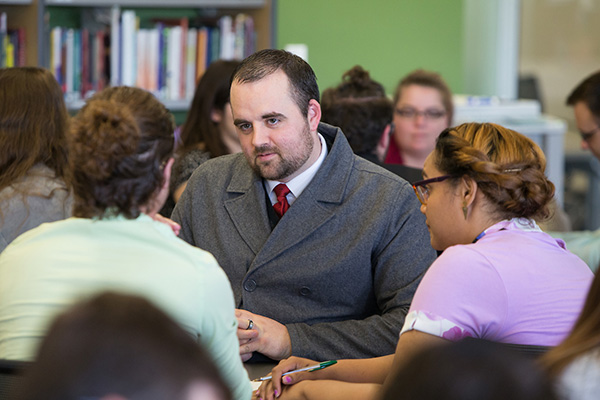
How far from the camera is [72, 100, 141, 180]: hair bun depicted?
1.37m

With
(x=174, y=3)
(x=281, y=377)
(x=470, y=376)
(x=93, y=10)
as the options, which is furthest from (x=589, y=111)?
(x=470, y=376)

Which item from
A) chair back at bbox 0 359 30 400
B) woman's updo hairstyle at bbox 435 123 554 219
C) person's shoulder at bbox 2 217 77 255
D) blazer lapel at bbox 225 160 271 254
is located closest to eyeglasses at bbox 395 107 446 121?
blazer lapel at bbox 225 160 271 254

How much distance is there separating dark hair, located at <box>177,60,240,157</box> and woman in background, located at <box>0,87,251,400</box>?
1.76 m

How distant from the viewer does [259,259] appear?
6.49 feet

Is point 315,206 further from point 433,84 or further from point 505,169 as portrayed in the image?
point 433,84

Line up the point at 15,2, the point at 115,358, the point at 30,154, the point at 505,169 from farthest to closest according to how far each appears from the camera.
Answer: the point at 15,2 → the point at 30,154 → the point at 505,169 → the point at 115,358

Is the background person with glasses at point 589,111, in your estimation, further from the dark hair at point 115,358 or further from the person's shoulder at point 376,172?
A: the dark hair at point 115,358

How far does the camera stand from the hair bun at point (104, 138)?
1.37 m

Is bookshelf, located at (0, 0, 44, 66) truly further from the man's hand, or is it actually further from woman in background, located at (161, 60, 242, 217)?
the man's hand

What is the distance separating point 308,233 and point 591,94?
1668 millimetres

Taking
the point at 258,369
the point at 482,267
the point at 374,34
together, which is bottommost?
the point at 258,369

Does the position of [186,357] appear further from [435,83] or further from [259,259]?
[435,83]

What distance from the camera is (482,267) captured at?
4.88 feet

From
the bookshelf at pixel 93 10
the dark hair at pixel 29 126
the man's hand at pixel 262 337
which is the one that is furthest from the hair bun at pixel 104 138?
the bookshelf at pixel 93 10
